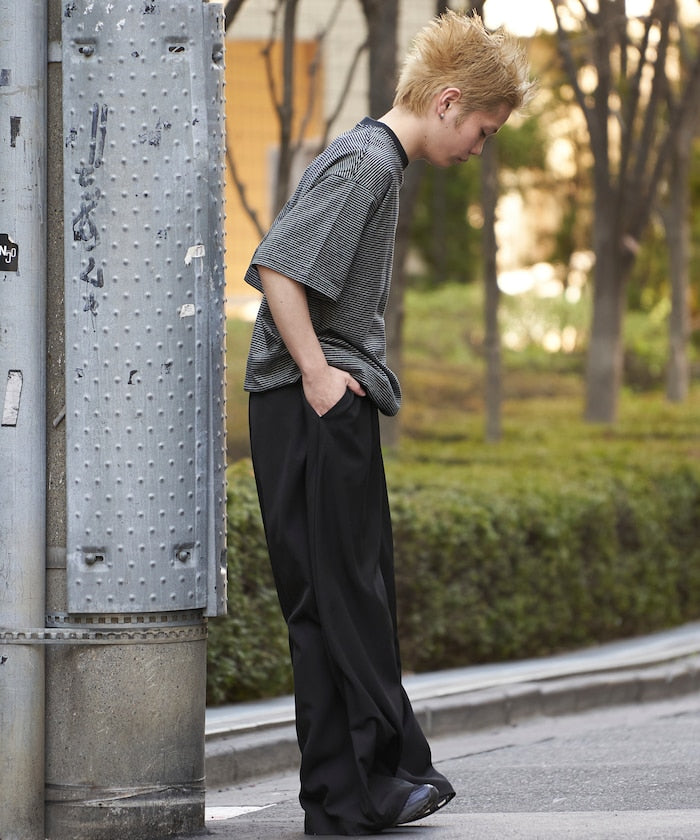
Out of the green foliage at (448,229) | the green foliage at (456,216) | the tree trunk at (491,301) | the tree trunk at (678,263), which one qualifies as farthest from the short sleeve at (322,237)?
the green foliage at (456,216)

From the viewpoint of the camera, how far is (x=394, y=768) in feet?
12.5

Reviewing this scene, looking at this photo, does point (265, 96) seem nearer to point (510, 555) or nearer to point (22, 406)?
point (510, 555)

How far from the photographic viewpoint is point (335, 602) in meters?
3.72

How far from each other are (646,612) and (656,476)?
0.89 m

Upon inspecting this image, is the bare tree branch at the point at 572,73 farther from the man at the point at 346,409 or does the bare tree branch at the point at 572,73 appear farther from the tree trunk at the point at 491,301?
the man at the point at 346,409

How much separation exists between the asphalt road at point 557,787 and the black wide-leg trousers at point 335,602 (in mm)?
143

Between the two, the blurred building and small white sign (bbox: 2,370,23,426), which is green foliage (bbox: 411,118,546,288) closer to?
the blurred building

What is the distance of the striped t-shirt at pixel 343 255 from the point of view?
12.0 feet

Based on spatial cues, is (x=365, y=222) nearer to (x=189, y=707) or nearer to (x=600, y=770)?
(x=189, y=707)

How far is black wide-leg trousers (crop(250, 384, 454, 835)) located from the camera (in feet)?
12.2

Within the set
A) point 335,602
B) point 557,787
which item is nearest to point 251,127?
point 557,787

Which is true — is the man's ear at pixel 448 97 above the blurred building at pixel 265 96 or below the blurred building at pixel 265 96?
below

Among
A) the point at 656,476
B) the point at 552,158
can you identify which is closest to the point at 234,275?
the point at 656,476

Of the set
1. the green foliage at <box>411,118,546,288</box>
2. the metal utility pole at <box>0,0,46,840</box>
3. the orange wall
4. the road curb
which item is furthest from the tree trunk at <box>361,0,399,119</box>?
the green foliage at <box>411,118,546,288</box>
